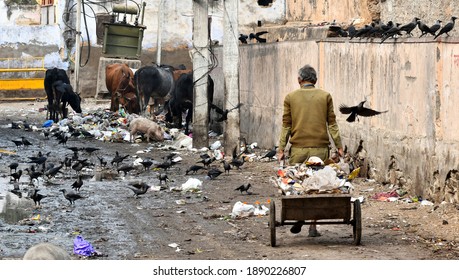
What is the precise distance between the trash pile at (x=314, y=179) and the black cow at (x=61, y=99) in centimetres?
1893

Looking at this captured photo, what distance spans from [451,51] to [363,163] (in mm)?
3731

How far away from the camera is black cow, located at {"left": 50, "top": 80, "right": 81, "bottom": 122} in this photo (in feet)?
93.2

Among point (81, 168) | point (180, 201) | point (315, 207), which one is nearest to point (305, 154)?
point (315, 207)

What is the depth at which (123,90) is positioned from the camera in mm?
30844

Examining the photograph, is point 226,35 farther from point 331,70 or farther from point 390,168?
point 390,168

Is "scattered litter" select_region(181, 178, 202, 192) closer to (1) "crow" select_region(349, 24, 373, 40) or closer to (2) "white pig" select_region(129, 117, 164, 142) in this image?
(1) "crow" select_region(349, 24, 373, 40)

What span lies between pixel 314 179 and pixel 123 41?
88.3 feet

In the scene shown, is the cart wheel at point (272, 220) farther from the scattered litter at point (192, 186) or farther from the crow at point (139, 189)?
the scattered litter at point (192, 186)

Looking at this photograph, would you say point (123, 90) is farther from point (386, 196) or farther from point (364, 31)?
point (386, 196)

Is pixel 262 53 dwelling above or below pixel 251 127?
above

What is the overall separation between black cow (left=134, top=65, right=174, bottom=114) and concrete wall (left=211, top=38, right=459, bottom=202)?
9.46 metres

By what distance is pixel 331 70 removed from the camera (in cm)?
1738

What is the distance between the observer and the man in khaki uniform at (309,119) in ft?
33.9

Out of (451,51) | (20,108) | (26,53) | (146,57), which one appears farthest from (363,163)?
(26,53)
